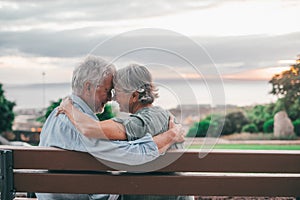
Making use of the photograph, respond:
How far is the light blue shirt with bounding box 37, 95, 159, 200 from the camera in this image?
2.23m

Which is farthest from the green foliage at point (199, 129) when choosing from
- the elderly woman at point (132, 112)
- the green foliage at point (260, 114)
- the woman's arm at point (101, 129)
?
the green foliage at point (260, 114)

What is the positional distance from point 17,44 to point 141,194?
10701mm

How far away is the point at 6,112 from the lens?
12359mm

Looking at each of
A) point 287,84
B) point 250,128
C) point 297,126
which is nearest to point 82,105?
point 250,128

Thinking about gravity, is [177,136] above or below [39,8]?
below

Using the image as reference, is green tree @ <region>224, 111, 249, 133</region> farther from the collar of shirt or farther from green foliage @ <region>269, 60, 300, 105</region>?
the collar of shirt

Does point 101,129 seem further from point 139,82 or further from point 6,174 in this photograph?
point 6,174

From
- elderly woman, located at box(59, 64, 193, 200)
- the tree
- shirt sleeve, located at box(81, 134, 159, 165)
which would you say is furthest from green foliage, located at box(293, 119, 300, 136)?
shirt sleeve, located at box(81, 134, 159, 165)

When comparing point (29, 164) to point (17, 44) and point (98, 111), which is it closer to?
point (98, 111)

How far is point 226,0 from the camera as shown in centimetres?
1251

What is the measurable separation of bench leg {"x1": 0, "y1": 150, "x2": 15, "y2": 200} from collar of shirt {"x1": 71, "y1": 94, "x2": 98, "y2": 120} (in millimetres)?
336

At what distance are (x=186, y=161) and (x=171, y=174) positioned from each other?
11 cm

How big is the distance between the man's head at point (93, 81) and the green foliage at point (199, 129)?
39 cm

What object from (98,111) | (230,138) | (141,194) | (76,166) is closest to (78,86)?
(98,111)
